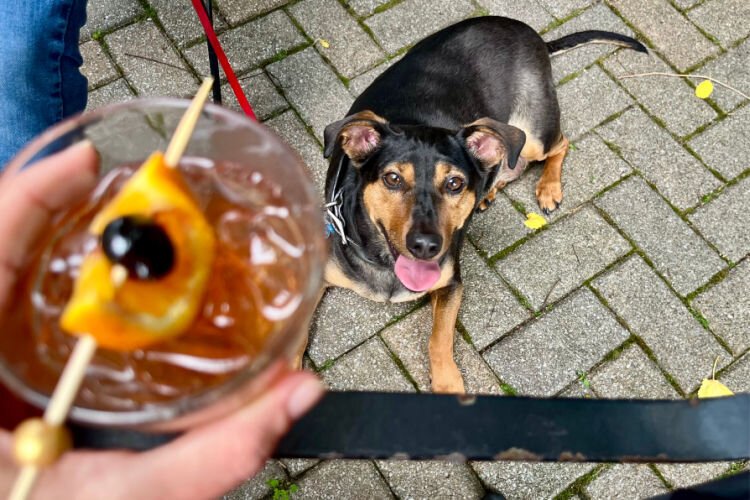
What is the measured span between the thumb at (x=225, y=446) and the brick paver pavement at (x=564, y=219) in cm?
219

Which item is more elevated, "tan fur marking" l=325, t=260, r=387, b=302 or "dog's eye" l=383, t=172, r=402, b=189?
"dog's eye" l=383, t=172, r=402, b=189

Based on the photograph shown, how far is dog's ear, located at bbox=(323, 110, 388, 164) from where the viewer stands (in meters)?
2.95

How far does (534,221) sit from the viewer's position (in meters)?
3.89

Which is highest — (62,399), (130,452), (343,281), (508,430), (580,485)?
(62,399)

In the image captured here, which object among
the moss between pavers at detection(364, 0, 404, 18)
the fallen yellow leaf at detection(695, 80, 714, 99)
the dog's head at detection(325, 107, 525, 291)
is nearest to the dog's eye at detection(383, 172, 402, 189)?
the dog's head at detection(325, 107, 525, 291)

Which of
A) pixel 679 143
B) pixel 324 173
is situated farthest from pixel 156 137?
pixel 679 143

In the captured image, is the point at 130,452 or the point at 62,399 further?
the point at 130,452

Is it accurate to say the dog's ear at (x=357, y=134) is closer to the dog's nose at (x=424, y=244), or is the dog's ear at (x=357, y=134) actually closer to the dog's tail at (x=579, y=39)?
the dog's nose at (x=424, y=244)

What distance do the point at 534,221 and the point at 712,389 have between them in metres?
1.29

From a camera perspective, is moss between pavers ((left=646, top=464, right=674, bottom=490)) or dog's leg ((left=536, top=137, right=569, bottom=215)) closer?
moss between pavers ((left=646, top=464, right=674, bottom=490))

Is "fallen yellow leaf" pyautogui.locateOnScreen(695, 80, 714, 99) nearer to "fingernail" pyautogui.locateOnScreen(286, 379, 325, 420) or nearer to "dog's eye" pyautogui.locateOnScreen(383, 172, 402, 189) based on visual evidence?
"dog's eye" pyautogui.locateOnScreen(383, 172, 402, 189)

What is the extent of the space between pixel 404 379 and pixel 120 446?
2.42 metres

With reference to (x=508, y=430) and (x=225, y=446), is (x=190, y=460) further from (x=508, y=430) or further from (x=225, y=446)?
(x=508, y=430)

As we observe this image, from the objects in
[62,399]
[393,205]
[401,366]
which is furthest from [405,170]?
[62,399]
